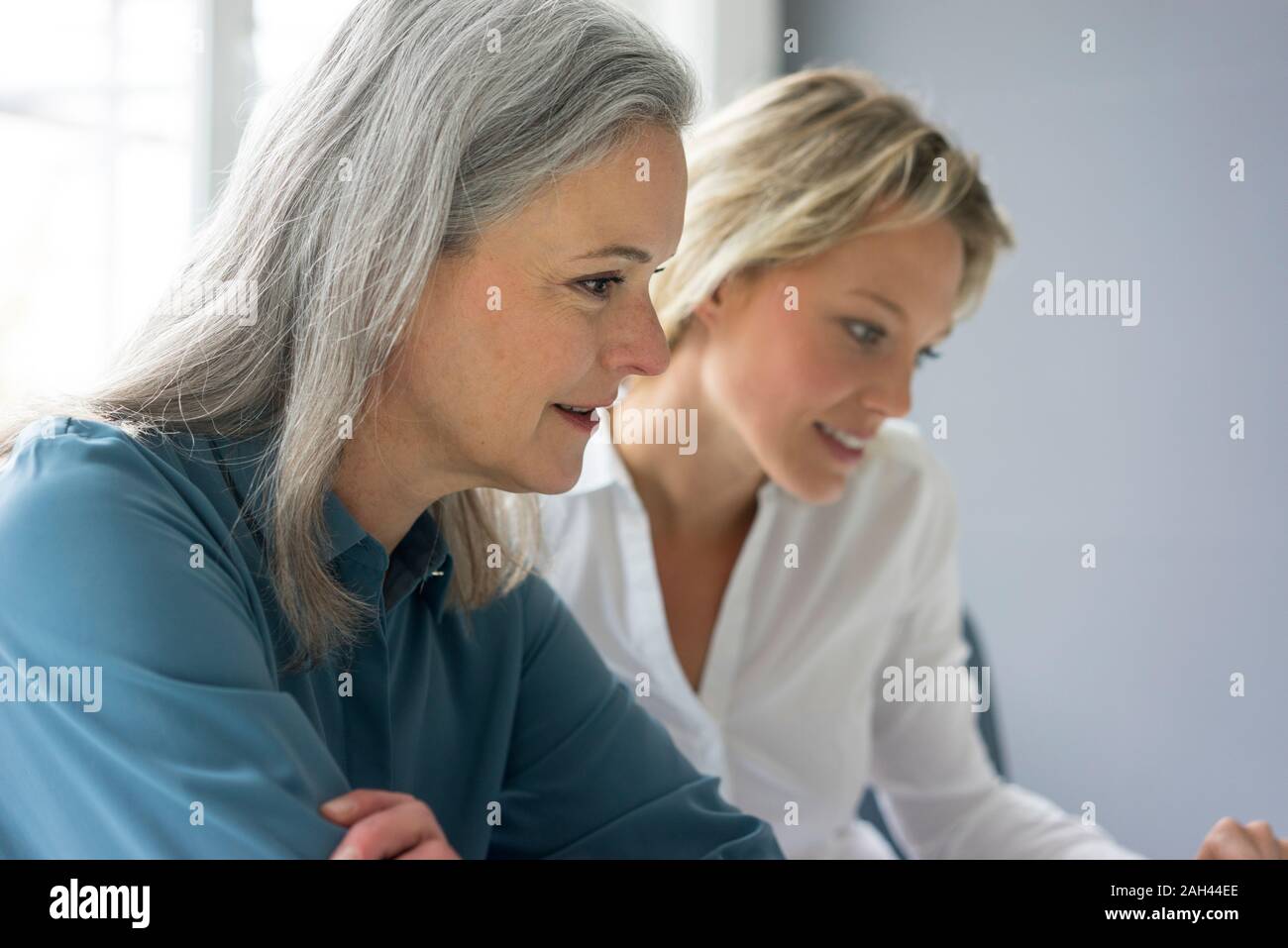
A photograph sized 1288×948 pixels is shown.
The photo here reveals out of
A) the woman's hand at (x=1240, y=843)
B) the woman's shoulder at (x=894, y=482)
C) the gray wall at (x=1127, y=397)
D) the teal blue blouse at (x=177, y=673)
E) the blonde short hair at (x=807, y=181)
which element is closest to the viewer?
the teal blue blouse at (x=177, y=673)

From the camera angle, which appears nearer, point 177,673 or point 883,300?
point 177,673

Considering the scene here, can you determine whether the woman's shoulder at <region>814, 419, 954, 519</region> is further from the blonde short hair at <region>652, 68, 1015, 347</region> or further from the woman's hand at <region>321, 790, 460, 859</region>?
the woman's hand at <region>321, 790, 460, 859</region>

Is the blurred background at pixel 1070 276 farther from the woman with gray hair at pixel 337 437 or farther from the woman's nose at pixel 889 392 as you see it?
the woman with gray hair at pixel 337 437

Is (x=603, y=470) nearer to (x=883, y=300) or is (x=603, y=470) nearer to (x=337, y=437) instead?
(x=883, y=300)

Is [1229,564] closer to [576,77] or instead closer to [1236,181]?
[1236,181]

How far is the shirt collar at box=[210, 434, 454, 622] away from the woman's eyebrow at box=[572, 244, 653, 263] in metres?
0.25

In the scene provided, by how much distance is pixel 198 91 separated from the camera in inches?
63.5

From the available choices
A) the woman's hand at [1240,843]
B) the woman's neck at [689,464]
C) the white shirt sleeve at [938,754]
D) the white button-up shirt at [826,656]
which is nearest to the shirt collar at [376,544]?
the white button-up shirt at [826,656]

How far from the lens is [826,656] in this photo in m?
1.46

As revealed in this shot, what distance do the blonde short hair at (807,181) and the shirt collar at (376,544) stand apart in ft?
1.68

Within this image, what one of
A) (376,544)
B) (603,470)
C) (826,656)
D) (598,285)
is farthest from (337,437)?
(826,656)

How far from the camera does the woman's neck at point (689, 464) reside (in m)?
1.42

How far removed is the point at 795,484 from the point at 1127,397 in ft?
3.67
